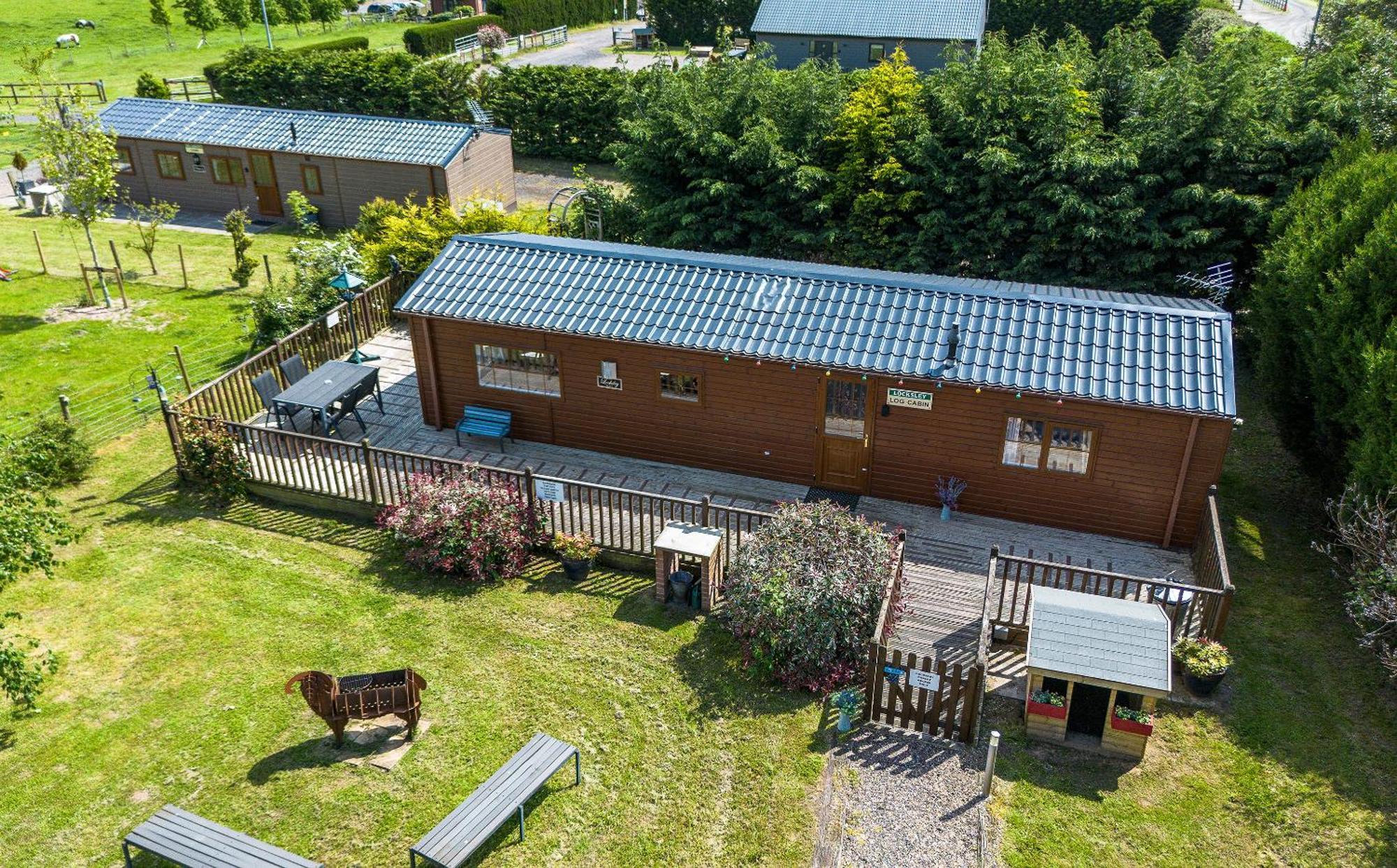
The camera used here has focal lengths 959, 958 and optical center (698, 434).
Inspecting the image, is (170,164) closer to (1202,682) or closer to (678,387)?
(678,387)

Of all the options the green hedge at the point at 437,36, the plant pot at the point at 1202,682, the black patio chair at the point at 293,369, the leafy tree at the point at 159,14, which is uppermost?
the leafy tree at the point at 159,14

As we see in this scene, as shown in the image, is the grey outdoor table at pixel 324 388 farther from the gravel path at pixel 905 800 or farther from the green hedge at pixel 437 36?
the green hedge at pixel 437 36

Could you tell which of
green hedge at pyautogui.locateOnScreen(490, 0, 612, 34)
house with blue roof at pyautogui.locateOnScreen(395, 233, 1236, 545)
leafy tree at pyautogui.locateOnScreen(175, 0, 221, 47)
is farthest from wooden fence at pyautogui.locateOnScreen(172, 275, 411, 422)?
leafy tree at pyautogui.locateOnScreen(175, 0, 221, 47)

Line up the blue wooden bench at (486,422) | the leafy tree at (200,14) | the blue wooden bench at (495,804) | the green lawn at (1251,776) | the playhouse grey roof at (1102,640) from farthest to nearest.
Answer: the leafy tree at (200,14)
the blue wooden bench at (486,422)
the playhouse grey roof at (1102,640)
the green lawn at (1251,776)
the blue wooden bench at (495,804)

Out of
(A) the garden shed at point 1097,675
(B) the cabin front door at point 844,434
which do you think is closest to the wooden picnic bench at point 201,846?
(A) the garden shed at point 1097,675

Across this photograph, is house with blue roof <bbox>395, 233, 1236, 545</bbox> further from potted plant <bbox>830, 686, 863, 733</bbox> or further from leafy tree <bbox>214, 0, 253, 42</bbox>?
leafy tree <bbox>214, 0, 253, 42</bbox>

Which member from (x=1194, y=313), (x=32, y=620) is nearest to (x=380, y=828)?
(x=32, y=620)
